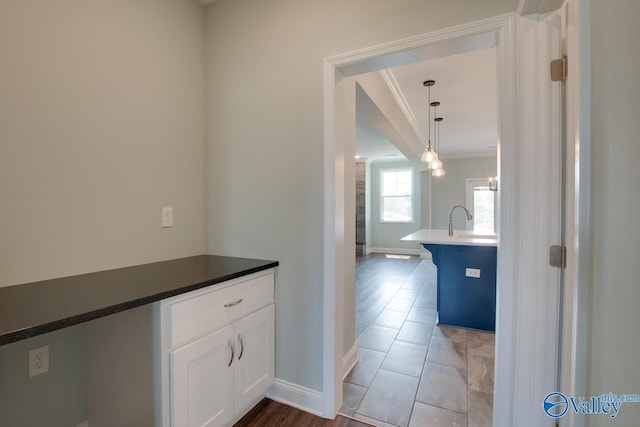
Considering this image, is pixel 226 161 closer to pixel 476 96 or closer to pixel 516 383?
pixel 516 383

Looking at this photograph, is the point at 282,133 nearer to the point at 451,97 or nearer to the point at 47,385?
the point at 47,385

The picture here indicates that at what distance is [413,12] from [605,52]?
45.6 inches

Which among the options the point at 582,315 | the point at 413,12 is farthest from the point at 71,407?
the point at 413,12

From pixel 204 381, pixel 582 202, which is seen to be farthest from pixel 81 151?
pixel 582 202

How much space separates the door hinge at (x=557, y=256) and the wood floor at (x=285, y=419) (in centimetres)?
130

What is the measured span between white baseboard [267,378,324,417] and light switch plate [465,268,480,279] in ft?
6.76

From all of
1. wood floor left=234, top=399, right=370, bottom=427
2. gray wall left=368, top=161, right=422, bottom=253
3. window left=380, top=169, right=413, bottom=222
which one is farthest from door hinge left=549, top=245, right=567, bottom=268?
window left=380, top=169, right=413, bottom=222

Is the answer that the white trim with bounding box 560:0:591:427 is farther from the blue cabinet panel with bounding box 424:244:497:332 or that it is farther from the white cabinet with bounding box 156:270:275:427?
the blue cabinet panel with bounding box 424:244:497:332

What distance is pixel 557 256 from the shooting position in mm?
1219

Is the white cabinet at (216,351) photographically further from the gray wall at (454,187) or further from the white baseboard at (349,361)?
the gray wall at (454,187)

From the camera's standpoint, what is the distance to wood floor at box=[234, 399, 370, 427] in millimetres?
1646

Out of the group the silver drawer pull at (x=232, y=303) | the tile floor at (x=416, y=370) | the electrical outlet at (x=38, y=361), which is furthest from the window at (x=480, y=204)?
the electrical outlet at (x=38, y=361)

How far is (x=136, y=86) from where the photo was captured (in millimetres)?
1694

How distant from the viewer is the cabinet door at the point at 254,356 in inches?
61.2
